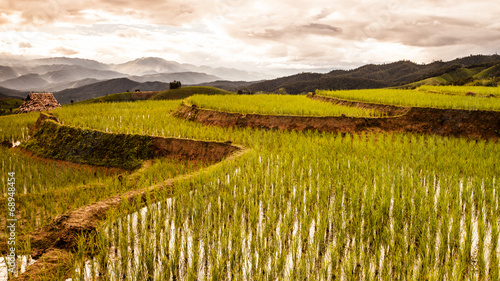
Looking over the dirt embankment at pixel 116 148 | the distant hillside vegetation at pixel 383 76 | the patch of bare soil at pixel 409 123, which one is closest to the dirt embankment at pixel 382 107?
the patch of bare soil at pixel 409 123

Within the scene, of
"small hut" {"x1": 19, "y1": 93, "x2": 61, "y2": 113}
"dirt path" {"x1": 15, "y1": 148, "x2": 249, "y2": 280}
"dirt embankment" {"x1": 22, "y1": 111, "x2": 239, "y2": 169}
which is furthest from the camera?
"small hut" {"x1": 19, "y1": 93, "x2": 61, "y2": 113}

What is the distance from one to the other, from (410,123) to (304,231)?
29.9 ft

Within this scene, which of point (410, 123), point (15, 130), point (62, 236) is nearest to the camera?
point (62, 236)

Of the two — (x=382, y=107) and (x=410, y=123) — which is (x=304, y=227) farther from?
(x=382, y=107)

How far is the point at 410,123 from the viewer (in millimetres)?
10453

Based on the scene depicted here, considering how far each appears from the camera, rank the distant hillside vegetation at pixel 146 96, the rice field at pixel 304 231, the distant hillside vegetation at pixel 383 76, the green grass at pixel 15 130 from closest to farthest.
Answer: the rice field at pixel 304 231, the green grass at pixel 15 130, the distant hillside vegetation at pixel 146 96, the distant hillside vegetation at pixel 383 76

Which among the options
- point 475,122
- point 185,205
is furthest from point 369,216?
point 475,122

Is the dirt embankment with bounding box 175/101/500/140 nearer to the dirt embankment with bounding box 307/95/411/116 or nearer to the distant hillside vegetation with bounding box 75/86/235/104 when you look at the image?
the dirt embankment with bounding box 307/95/411/116

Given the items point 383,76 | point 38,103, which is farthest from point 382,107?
point 383,76

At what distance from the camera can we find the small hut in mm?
20844

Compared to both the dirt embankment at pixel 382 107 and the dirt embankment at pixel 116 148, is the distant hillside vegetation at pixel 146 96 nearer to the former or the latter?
the dirt embankment at pixel 116 148

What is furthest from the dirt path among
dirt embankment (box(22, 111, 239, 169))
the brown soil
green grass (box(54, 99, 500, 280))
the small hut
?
the small hut

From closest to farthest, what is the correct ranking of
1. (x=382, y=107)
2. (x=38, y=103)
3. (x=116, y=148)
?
(x=116, y=148), (x=382, y=107), (x=38, y=103)

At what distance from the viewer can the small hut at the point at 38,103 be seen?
20844 millimetres
